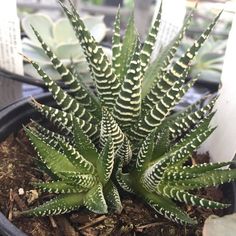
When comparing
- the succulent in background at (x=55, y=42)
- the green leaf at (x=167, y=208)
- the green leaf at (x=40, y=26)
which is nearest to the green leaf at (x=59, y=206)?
the green leaf at (x=167, y=208)

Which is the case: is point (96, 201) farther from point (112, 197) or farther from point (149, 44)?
point (149, 44)

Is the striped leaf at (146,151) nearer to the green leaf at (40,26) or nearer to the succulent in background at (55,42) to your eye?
the succulent in background at (55,42)

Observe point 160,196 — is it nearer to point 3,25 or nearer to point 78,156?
point 78,156

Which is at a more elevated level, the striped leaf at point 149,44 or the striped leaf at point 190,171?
the striped leaf at point 149,44

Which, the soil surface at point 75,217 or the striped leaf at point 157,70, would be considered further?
the striped leaf at point 157,70

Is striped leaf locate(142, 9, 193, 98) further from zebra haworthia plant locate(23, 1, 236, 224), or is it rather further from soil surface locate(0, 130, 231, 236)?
soil surface locate(0, 130, 231, 236)

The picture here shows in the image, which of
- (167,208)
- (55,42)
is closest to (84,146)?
(167,208)

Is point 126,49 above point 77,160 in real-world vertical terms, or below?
above
